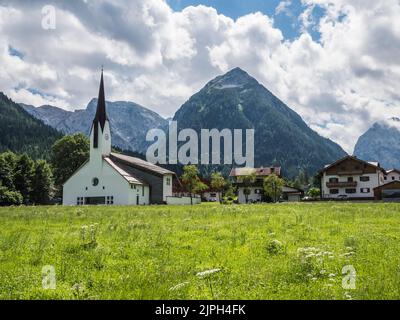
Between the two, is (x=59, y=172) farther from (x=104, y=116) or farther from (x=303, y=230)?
(x=303, y=230)

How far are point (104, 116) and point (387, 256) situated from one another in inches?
2432

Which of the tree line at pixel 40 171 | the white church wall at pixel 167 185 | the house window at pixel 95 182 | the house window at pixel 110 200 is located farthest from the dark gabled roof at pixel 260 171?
the house window at pixel 110 200

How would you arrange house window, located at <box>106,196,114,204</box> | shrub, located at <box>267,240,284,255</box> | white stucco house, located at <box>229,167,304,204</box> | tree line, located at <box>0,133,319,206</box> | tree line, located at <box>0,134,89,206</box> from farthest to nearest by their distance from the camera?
white stucco house, located at <box>229,167,304,204</box> < tree line, located at <box>0,134,89,206</box> < tree line, located at <box>0,133,319,206</box> < house window, located at <box>106,196,114,204</box> < shrub, located at <box>267,240,284,255</box>

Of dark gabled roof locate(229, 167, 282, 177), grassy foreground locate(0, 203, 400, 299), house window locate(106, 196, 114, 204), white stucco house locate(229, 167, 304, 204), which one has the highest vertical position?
dark gabled roof locate(229, 167, 282, 177)

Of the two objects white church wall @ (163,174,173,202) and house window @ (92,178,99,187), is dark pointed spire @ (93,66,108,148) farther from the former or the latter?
white church wall @ (163,174,173,202)

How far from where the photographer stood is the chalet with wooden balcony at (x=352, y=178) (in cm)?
9744

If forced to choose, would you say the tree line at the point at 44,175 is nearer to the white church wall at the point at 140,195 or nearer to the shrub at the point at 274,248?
the white church wall at the point at 140,195

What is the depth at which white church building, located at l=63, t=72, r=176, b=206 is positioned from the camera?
6238 cm

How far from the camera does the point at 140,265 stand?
1062 cm

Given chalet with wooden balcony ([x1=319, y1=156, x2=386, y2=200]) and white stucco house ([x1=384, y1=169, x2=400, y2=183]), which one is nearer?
chalet with wooden balcony ([x1=319, y1=156, x2=386, y2=200])

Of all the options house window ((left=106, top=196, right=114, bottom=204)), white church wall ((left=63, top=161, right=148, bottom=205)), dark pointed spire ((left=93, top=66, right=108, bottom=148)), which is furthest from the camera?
dark pointed spire ((left=93, top=66, right=108, bottom=148))

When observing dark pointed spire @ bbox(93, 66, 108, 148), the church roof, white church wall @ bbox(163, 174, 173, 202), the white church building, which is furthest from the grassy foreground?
white church wall @ bbox(163, 174, 173, 202)

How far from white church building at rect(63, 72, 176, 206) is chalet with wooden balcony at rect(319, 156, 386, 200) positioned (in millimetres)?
47896

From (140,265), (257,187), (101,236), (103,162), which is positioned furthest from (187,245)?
(257,187)
